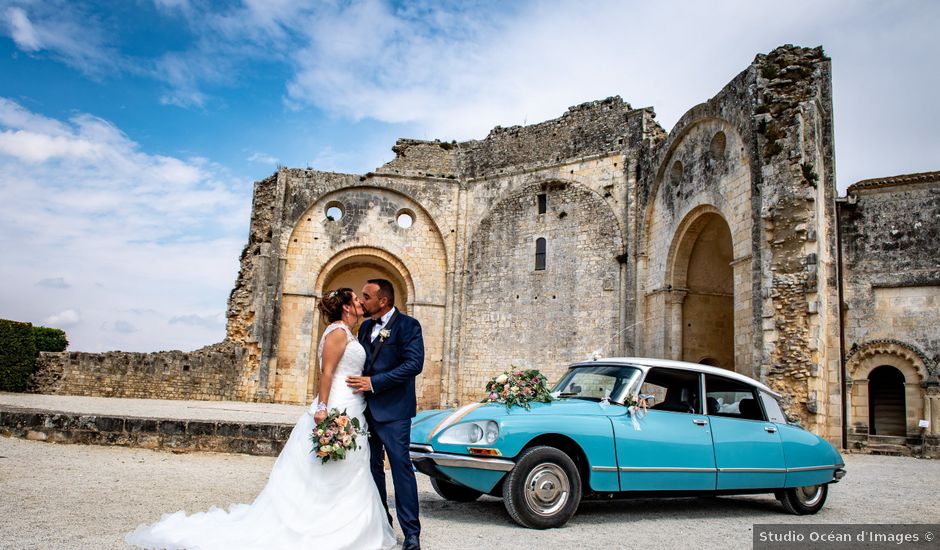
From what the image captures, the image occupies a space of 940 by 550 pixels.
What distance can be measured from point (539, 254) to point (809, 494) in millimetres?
14338

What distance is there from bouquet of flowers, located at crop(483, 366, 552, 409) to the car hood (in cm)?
7

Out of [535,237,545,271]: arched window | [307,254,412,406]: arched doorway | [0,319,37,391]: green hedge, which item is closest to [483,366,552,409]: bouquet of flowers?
[535,237,545,271]: arched window

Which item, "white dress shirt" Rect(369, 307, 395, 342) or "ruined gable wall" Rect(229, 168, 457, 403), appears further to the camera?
"ruined gable wall" Rect(229, 168, 457, 403)

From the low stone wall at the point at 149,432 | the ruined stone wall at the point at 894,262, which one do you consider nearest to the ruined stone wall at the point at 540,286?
the ruined stone wall at the point at 894,262

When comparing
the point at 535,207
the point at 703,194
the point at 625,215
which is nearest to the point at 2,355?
the point at 535,207

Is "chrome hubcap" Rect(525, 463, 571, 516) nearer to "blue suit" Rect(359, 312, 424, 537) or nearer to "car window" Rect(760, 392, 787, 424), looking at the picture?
"blue suit" Rect(359, 312, 424, 537)

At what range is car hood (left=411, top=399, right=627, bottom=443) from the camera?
5.70 m

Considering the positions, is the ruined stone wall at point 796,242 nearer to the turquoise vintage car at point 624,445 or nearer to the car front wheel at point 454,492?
the turquoise vintage car at point 624,445

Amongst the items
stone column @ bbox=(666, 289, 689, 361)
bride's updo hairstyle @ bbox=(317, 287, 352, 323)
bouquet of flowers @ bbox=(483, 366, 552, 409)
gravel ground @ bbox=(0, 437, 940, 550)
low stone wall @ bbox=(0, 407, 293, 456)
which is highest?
stone column @ bbox=(666, 289, 689, 361)

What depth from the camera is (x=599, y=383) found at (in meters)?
6.36

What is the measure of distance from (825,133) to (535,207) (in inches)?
330

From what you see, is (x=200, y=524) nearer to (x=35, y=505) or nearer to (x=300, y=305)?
(x=35, y=505)

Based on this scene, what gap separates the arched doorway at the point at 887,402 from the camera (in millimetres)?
16953

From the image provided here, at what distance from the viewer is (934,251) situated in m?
15.7
